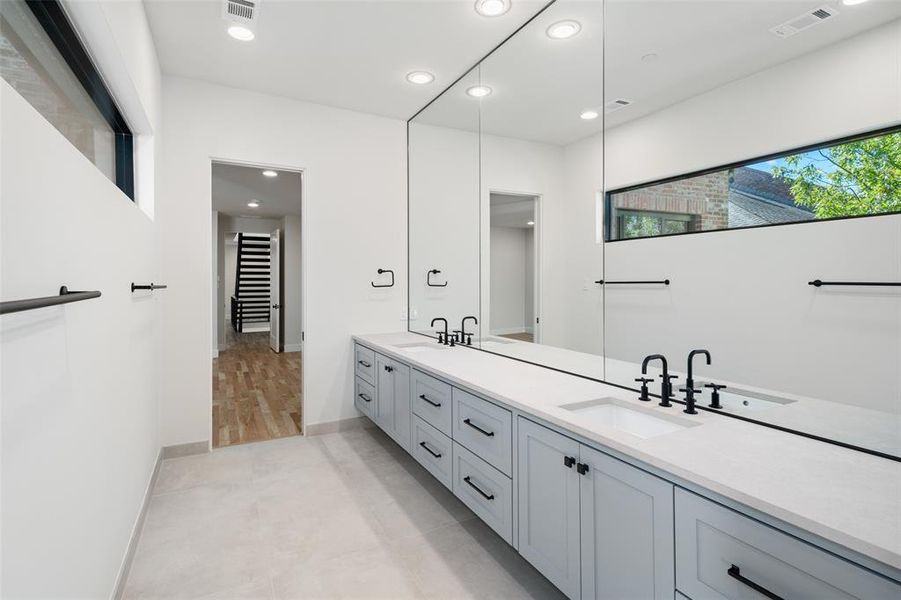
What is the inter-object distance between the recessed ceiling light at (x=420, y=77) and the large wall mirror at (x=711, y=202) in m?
0.46

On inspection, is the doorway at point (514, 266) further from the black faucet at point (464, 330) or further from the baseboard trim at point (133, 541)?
the baseboard trim at point (133, 541)

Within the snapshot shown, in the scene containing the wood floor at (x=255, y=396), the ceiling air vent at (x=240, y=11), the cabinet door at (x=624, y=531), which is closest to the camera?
the cabinet door at (x=624, y=531)

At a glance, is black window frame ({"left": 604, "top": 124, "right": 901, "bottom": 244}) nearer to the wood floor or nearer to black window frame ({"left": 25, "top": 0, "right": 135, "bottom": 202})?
black window frame ({"left": 25, "top": 0, "right": 135, "bottom": 202})

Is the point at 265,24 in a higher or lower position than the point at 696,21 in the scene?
higher

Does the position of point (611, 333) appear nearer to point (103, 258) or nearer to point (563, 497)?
point (563, 497)

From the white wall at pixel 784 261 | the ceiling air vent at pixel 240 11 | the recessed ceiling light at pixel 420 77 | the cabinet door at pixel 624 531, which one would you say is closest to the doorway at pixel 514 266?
the white wall at pixel 784 261

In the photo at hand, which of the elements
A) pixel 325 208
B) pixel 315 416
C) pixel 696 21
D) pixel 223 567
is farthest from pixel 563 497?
pixel 325 208

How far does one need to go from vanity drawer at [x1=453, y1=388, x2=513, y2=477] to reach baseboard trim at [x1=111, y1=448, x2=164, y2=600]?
1.50 metres

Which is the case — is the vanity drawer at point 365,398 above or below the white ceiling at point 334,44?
below

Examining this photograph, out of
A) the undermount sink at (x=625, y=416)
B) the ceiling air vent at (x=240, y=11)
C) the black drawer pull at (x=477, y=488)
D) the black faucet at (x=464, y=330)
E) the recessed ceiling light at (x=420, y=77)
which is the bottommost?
the black drawer pull at (x=477, y=488)

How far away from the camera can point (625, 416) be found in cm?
186

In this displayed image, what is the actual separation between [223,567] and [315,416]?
1753 millimetres

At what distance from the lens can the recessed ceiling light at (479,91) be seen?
3.10m

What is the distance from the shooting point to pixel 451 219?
11.6ft
